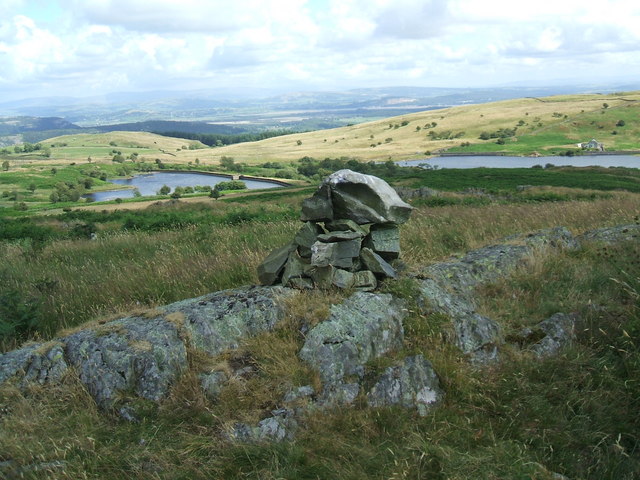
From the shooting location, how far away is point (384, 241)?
860cm

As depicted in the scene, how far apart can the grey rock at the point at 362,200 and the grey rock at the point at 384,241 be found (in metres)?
0.21

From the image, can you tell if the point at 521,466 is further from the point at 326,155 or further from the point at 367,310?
the point at 326,155

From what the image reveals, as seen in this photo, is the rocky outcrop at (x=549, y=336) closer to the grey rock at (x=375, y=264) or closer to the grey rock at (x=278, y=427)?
the grey rock at (x=375, y=264)

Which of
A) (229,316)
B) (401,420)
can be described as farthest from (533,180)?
(401,420)

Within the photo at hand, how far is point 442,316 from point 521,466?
8.81 ft

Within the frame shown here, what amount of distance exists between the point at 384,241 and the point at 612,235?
609 centimetres

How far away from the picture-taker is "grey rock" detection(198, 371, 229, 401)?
240 inches

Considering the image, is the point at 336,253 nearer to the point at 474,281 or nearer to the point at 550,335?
the point at 474,281

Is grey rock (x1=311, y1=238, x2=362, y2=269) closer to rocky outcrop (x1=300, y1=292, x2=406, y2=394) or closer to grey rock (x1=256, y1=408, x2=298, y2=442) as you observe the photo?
rocky outcrop (x1=300, y1=292, x2=406, y2=394)

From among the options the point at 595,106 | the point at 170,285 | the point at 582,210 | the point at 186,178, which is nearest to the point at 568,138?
the point at 595,106

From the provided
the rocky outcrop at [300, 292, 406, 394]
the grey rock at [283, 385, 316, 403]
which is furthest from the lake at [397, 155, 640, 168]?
the grey rock at [283, 385, 316, 403]

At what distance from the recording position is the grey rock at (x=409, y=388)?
6.07 m

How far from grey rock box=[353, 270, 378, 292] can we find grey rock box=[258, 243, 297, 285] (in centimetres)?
133

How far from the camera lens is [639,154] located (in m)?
125
